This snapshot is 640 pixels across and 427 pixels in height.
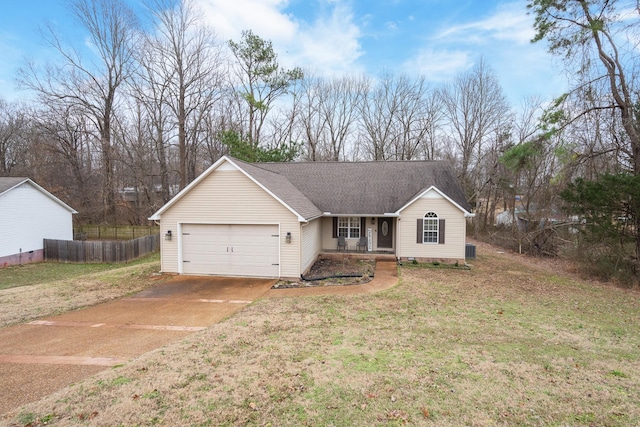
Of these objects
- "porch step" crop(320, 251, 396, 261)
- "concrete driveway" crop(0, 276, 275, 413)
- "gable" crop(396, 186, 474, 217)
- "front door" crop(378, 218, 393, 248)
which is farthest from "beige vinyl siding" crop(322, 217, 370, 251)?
"concrete driveway" crop(0, 276, 275, 413)

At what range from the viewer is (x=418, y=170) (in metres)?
17.8

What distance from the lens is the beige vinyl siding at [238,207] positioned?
1157 cm

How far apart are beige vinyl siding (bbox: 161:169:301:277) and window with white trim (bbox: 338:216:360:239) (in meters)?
5.39

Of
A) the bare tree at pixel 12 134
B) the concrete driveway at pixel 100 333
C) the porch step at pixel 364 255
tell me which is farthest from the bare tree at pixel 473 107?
the bare tree at pixel 12 134

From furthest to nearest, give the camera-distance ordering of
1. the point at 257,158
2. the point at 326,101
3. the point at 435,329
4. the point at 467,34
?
the point at 326,101 → the point at 257,158 → the point at 467,34 → the point at 435,329

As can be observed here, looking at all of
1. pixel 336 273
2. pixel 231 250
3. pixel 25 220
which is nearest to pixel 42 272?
pixel 25 220

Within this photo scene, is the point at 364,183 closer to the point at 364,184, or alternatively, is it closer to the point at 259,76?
the point at 364,184

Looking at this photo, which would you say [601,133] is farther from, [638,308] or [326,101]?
[326,101]

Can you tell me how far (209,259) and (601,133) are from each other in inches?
741

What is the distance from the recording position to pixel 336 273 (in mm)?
12586

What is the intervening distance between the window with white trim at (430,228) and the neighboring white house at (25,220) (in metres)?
21.3

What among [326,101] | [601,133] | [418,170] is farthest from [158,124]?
[601,133]

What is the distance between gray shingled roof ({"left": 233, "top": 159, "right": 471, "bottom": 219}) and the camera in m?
15.8

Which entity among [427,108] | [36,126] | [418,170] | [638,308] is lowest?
[638,308]
